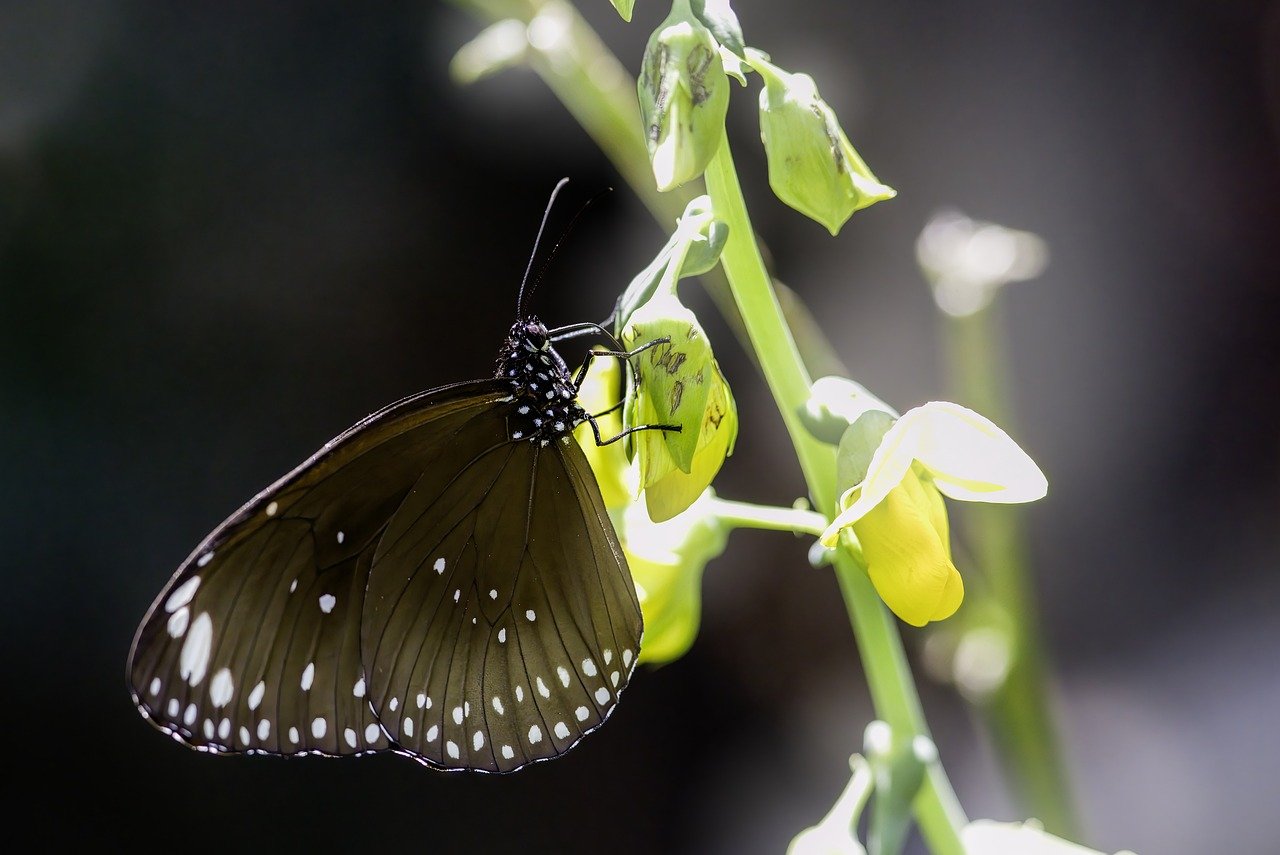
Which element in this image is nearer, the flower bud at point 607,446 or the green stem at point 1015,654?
the flower bud at point 607,446

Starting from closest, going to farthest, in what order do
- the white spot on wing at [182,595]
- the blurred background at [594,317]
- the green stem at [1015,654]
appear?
the white spot on wing at [182,595] → the green stem at [1015,654] → the blurred background at [594,317]

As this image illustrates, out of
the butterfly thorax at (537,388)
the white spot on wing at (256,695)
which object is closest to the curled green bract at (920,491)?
the butterfly thorax at (537,388)

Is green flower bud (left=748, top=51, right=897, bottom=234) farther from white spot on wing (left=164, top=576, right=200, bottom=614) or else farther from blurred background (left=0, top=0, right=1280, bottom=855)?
blurred background (left=0, top=0, right=1280, bottom=855)

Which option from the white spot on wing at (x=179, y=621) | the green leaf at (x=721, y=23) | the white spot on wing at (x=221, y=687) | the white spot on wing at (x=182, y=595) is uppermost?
the green leaf at (x=721, y=23)

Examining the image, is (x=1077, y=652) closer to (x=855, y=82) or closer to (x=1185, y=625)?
(x=1185, y=625)

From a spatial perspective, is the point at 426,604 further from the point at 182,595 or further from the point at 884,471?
the point at 884,471

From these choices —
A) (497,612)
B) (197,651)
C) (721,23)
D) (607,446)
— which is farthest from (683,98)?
(197,651)

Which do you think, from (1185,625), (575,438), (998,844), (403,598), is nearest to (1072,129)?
(1185,625)

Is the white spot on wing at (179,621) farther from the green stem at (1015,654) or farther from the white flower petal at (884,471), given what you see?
the green stem at (1015,654)
